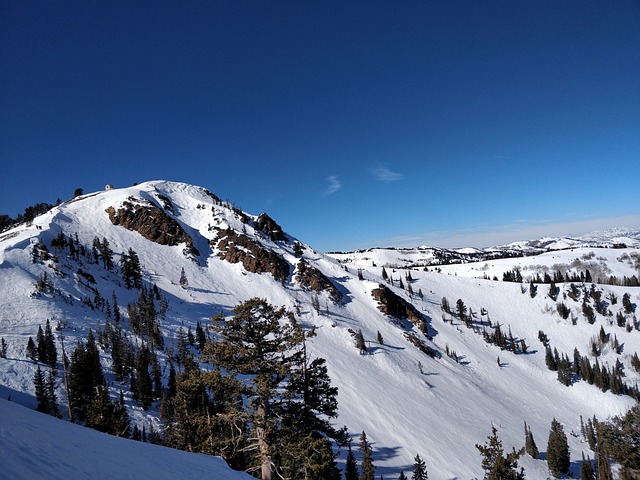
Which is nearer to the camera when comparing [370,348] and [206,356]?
[206,356]

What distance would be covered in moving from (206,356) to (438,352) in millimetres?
113069

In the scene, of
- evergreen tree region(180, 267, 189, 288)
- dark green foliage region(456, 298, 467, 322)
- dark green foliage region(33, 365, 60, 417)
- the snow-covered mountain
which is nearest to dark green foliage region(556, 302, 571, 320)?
the snow-covered mountain

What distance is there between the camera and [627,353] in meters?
137

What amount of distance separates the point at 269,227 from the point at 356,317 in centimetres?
7209

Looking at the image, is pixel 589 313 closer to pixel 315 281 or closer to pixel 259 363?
pixel 315 281

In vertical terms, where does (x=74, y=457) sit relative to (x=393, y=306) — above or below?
above

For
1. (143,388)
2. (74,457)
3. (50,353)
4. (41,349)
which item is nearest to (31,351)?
(41,349)

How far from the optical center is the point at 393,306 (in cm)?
12756

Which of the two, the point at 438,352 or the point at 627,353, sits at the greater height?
the point at 438,352

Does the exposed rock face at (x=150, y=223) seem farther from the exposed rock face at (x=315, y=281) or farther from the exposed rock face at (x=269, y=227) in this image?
the exposed rock face at (x=315, y=281)

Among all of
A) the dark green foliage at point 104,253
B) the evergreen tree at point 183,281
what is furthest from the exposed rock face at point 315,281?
the dark green foliage at point 104,253

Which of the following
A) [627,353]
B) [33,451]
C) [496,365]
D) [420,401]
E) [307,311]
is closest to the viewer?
[33,451]

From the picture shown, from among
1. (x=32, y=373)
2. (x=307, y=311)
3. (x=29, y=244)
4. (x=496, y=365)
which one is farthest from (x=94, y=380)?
(x=496, y=365)

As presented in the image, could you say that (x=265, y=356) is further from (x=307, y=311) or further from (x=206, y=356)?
(x=307, y=311)
